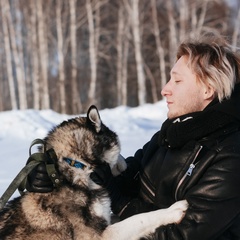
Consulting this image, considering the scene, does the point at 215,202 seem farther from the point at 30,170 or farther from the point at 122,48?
the point at 122,48

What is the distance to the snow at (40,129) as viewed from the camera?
5918mm

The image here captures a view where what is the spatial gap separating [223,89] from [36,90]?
15.6 m

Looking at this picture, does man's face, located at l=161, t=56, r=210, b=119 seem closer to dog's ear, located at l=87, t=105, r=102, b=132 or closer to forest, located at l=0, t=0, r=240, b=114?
dog's ear, located at l=87, t=105, r=102, b=132

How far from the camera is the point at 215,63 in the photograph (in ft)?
6.40

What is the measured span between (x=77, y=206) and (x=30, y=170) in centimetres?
30

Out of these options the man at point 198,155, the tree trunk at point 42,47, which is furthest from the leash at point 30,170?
the tree trunk at point 42,47

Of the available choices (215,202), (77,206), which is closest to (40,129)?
(77,206)

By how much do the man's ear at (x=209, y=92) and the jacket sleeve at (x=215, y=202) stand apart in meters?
0.33

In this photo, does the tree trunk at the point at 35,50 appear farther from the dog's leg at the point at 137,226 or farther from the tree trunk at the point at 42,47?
the dog's leg at the point at 137,226

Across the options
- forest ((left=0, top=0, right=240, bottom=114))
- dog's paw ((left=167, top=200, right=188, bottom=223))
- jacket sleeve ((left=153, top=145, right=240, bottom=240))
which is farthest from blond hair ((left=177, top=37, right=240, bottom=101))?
forest ((left=0, top=0, right=240, bottom=114))

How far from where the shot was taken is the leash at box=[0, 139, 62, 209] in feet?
6.41

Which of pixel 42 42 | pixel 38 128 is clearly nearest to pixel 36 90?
pixel 42 42

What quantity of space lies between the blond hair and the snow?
283 centimetres

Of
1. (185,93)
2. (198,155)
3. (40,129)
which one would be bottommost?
(40,129)
